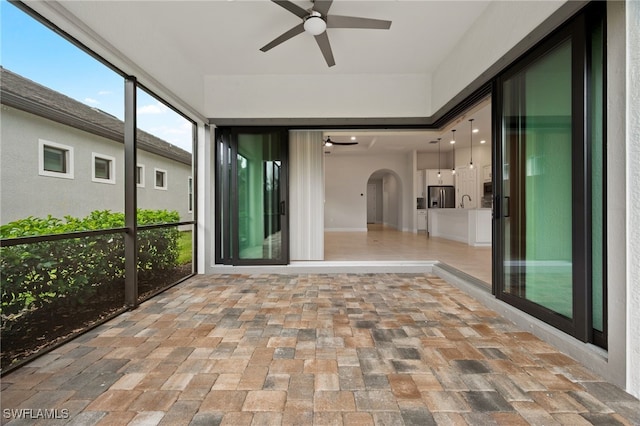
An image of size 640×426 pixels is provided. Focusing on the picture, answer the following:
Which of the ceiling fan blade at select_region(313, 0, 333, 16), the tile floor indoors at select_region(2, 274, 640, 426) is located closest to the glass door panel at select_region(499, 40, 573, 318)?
the tile floor indoors at select_region(2, 274, 640, 426)

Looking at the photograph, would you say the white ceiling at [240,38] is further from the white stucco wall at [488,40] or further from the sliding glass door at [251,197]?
the sliding glass door at [251,197]

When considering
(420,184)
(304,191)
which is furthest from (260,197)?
(420,184)

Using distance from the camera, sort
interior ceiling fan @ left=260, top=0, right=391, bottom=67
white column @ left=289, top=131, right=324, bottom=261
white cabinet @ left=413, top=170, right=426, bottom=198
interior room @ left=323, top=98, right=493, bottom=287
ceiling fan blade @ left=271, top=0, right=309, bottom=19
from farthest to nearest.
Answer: white cabinet @ left=413, top=170, right=426, bottom=198 → interior room @ left=323, top=98, right=493, bottom=287 → white column @ left=289, top=131, right=324, bottom=261 → interior ceiling fan @ left=260, top=0, right=391, bottom=67 → ceiling fan blade @ left=271, top=0, right=309, bottom=19

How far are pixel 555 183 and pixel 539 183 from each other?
177 millimetres

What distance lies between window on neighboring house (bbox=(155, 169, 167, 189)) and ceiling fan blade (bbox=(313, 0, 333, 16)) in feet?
14.7

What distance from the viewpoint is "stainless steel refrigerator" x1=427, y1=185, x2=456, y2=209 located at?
10227mm

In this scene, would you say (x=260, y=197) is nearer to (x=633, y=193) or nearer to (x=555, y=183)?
(x=555, y=183)

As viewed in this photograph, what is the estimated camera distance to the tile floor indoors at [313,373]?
136 cm

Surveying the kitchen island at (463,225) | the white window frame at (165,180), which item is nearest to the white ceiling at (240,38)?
the white window frame at (165,180)

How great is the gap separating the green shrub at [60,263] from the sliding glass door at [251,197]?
122 centimetres

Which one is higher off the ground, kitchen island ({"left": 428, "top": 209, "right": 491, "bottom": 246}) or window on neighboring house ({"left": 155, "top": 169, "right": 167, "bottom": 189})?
window on neighboring house ({"left": 155, "top": 169, "right": 167, "bottom": 189})

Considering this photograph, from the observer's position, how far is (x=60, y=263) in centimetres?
240

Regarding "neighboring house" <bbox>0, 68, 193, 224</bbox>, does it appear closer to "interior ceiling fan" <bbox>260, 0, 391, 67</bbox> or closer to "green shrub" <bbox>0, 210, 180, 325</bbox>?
"green shrub" <bbox>0, 210, 180, 325</bbox>

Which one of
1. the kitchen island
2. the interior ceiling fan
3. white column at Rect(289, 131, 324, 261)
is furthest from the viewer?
the kitchen island
